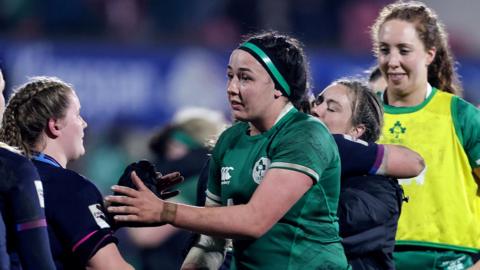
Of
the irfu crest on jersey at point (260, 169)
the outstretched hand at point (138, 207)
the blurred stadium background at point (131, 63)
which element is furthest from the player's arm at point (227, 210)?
the blurred stadium background at point (131, 63)

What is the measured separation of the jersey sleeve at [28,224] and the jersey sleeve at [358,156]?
119cm

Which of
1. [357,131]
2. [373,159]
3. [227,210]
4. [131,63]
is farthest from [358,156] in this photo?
[131,63]

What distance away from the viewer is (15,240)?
358 cm

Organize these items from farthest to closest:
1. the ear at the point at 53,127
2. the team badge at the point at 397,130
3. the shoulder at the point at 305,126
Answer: the team badge at the point at 397,130
the ear at the point at 53,127
the shoulder at the point at 305,126

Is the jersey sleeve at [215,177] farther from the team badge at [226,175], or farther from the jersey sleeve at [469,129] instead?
the jersey sleeve at [469,129]

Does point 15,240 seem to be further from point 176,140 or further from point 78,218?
point 176,140

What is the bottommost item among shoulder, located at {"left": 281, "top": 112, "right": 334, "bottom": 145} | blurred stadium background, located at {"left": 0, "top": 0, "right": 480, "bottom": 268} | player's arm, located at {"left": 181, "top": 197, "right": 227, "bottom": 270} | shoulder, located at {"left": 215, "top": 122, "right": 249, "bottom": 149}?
blurred stadium background, located at {"left": 0, "top": 0, "right": 480, "bottom": 268}

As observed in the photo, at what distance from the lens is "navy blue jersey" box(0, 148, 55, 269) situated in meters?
3.55

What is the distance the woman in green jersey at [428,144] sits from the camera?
5082mm

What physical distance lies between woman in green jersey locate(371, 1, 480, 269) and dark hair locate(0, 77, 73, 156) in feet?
5.62

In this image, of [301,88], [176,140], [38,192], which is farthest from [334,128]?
[176,140]

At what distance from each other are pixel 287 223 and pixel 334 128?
86cm

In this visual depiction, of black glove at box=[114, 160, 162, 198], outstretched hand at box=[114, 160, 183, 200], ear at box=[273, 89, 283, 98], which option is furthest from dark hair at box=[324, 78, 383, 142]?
black glove at box=[114, 160, 162, 198]

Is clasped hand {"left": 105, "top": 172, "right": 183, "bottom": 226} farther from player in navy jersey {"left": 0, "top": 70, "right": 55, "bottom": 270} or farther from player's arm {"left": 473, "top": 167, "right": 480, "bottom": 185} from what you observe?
player's arm {"left": 473, "top": 167, "right": 480, "bottom": 185}
